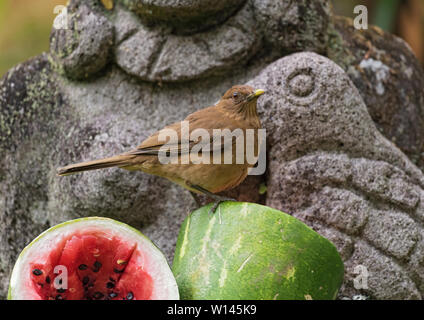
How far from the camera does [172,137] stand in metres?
2.64

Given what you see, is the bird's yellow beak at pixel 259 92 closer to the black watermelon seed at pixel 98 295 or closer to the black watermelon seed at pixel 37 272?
the black watermelon seed at pixel 98 295

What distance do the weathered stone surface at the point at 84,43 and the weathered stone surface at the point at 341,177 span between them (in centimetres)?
88

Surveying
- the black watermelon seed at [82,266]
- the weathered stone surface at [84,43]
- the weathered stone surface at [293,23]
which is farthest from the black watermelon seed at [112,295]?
the weathered stone surface at [293,23]

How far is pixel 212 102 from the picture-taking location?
10.3ft

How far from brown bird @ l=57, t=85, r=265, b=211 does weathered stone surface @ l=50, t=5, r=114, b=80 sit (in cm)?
71

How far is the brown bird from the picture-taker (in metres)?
2.59

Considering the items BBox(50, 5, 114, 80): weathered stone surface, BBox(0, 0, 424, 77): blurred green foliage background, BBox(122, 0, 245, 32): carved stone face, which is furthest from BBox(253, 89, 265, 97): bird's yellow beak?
BBox(0, 0, 424, 77): blurred green foliage background

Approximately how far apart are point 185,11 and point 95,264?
4.55 ft

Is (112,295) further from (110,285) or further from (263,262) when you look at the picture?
(263,262)

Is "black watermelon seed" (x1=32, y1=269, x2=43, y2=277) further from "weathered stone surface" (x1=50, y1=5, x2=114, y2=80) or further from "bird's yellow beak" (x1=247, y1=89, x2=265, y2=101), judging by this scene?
"weathered stone surface" (x1=50, y1=5, x2=114, y2=80)

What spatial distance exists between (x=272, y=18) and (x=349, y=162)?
2.89 feet

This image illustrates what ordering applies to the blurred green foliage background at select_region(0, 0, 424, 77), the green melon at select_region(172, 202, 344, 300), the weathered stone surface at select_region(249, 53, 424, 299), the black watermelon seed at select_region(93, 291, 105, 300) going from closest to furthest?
1. the green melon at select_region(172, 202, 344, 300)
2. the black watermelon seed at select_region(93, 291, 105, 300)
3. the weathered stone surface at select_region(249, 53, 424, 299)
4. the blurred green foliage background at select_region(0, 0, 424, 77)

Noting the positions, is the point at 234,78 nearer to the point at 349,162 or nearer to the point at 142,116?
the point at 142,116
